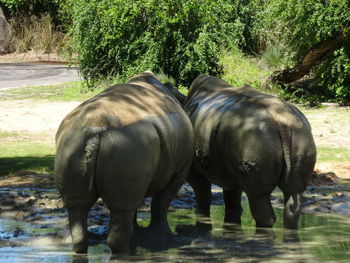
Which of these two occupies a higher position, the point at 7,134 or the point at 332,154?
the point at 332,154

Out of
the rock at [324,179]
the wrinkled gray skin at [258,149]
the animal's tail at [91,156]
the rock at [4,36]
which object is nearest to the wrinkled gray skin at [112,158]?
the animal's tail at [91,156]

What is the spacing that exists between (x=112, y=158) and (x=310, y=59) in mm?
15117

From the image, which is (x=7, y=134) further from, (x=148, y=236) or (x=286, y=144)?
(x=286, y=144)

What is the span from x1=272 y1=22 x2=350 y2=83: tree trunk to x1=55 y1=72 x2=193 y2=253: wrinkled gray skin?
532 inches

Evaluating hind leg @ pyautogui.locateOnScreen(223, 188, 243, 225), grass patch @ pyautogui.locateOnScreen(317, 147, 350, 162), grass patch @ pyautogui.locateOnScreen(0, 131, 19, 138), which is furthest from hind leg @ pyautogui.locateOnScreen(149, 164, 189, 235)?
grass patch @ pyautogui.locateOnScreen(0, 131, 19, 138)

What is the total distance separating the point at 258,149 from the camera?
7.63 metres

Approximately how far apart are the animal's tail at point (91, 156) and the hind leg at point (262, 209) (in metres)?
2.29

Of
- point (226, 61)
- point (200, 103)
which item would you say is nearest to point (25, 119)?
point (226, 61)

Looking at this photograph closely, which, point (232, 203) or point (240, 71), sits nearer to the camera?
point (232, 203)

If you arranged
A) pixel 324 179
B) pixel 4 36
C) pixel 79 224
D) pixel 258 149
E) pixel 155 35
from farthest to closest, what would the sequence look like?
pixel 4 36
pixel 155 35
pixel 324 179
pixel 258 149
pixel 79 224

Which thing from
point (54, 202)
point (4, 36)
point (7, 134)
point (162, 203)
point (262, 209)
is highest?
point (162, 203)

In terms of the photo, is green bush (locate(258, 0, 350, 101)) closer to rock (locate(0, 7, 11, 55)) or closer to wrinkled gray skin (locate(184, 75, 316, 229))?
wrinkled gray skin (locate(184, 75, 316, 229))

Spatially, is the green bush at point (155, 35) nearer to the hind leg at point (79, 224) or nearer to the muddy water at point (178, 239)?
the muddy water at point (178, 239)

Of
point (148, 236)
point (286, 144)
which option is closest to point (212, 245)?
point (148, 236)
